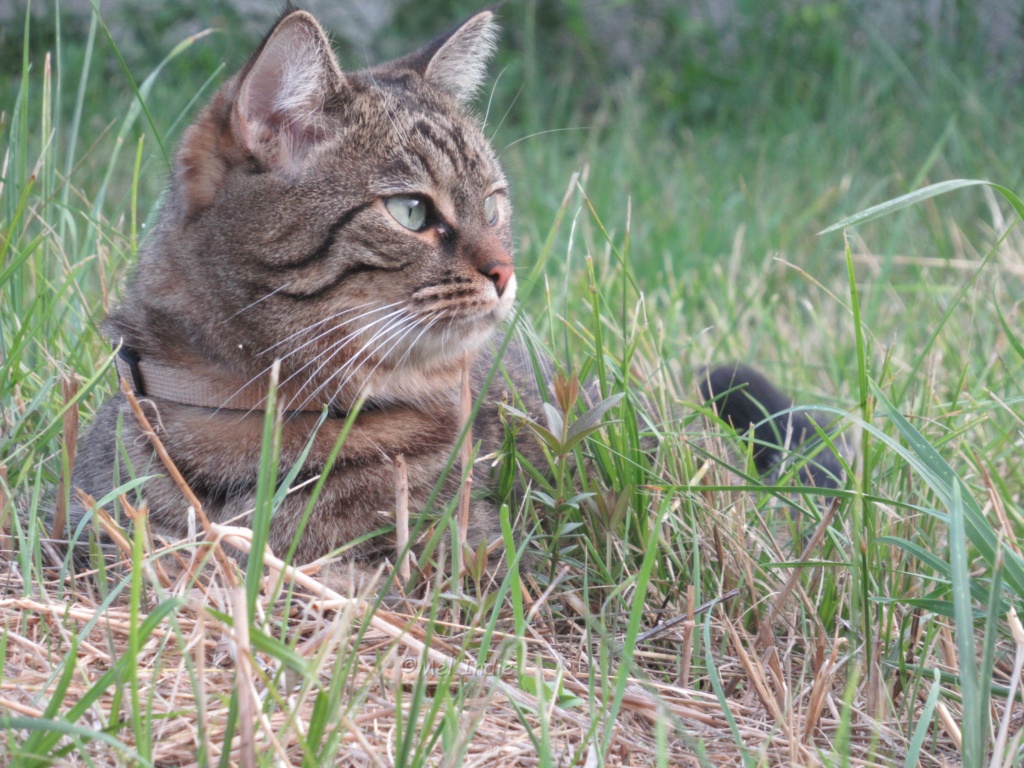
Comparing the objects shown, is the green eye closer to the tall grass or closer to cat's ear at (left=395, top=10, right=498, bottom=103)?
the tall grass

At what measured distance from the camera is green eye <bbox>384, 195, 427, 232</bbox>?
6.43 feet

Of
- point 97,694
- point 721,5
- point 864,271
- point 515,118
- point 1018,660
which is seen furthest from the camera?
point 721,5

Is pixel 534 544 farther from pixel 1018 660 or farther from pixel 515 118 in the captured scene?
pixel 515 118

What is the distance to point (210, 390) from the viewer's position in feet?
6.28

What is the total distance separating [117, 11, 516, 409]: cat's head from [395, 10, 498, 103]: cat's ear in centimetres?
29

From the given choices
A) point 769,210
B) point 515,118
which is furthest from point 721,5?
point 769,210

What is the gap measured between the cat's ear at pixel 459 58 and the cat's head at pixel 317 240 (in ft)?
0.96

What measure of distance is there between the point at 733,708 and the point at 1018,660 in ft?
1.27

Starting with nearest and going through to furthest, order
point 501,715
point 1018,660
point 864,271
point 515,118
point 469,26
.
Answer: point 1018,660, point 501,715, point 469,26, point 864,271, point 515,118

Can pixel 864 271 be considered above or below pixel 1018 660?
below

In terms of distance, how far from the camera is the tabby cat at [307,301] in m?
1.87

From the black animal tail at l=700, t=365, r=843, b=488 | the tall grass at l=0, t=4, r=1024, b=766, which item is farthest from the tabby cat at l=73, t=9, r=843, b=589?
the black animal tail at l=700, t=365, r=843, b=488

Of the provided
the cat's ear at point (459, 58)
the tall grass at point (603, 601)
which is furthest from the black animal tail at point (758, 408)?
the cat's ear at point (459, 58)

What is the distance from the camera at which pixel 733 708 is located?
59.6 inches
